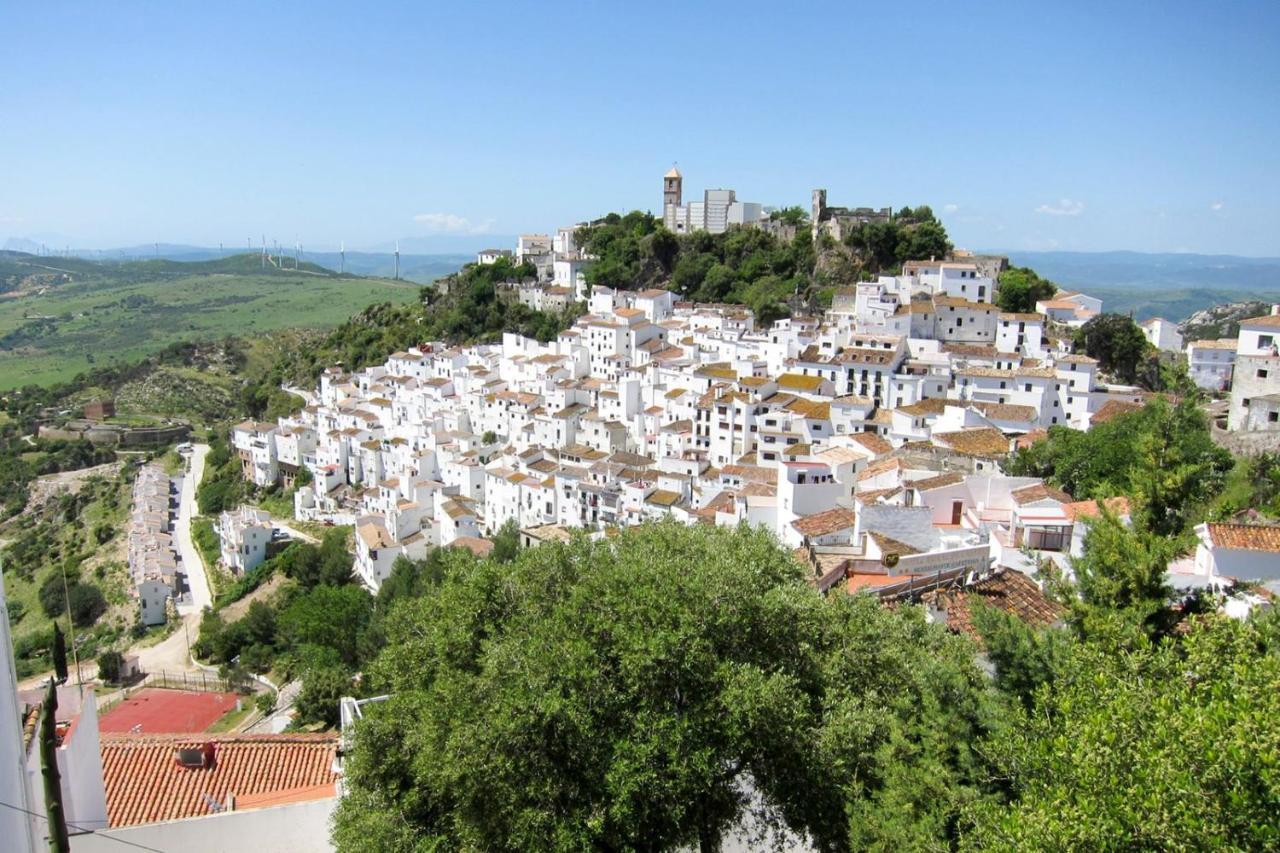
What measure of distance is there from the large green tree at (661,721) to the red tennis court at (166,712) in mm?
10737

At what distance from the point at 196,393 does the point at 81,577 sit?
43.0 meters

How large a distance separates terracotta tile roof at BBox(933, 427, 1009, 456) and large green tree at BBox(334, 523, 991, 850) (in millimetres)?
17505

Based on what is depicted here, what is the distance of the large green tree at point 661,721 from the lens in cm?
812

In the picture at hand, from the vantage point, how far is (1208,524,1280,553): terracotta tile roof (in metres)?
11.3

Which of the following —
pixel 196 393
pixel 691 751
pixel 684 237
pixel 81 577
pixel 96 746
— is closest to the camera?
pixel 96 746

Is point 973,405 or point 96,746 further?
point 973,405

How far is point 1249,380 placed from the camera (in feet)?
77.9

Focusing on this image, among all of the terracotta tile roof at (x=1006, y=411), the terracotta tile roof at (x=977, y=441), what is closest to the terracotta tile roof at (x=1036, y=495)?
the terracotta tile roof at (x=977, y=441)

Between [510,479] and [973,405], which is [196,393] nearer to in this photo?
[510,479]

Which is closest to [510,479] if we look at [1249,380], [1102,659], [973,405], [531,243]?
[973,405]

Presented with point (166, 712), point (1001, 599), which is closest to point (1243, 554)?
point (1001, 599)

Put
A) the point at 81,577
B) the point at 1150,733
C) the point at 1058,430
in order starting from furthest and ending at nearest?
the point at 81,577 → the point at 1058,430 → the point at 1150,733

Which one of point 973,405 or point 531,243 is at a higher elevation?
point 531,243

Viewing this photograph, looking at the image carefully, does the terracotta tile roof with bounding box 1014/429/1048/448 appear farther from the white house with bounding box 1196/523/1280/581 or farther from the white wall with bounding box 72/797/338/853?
the white wall with bounding box 72/797/338/853
